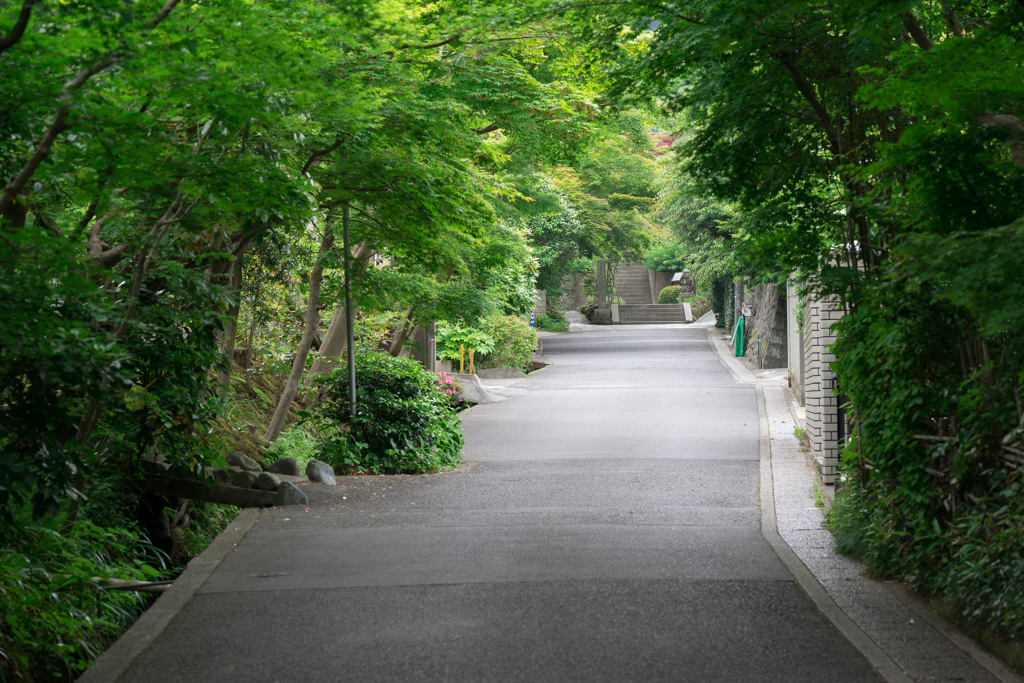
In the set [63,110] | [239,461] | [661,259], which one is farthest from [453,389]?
[661,259]

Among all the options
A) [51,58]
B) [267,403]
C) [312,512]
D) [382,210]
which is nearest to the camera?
[51,58]

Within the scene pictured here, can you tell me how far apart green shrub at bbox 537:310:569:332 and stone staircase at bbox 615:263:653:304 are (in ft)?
41.2

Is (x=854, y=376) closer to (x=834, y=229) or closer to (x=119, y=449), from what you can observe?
(x=834, y=229)

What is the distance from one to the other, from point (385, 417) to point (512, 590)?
258 inches

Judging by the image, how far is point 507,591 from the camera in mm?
6469

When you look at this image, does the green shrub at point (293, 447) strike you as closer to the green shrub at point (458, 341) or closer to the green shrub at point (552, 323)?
the green shrub at point (458, 341)

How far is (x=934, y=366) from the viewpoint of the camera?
21.1 ft

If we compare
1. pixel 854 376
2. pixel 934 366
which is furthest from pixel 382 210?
pixel 934 366

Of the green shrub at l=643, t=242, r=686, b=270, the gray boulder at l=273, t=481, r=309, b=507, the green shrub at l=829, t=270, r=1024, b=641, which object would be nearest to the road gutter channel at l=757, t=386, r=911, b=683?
the green shrub at l=829, t=270, r=1024, b=641

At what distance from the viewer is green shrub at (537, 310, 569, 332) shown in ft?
154

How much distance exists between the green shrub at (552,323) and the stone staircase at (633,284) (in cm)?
1255

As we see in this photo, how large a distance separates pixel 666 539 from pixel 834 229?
291 centimetres

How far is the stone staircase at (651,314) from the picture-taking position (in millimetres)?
53281

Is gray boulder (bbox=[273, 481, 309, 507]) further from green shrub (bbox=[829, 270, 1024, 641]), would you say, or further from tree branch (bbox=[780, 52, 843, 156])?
tree branch (bbox=[780, 52, 843, 156])
